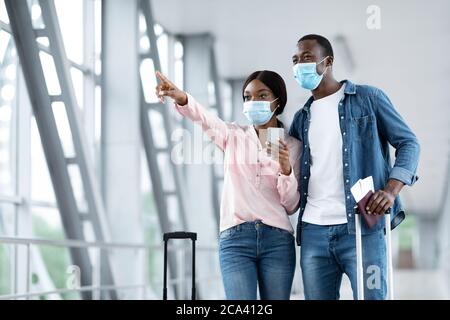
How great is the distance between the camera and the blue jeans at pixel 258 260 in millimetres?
1599

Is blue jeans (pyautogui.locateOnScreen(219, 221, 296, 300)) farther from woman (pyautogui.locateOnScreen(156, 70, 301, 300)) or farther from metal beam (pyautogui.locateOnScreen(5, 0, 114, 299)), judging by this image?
metal beam (pyautogui.locateOnScreen(5, 0, 114, 299))

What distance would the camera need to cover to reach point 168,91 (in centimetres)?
159

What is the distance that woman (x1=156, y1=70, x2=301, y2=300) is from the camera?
160 centimetres

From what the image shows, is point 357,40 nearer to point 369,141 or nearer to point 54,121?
point 369,141

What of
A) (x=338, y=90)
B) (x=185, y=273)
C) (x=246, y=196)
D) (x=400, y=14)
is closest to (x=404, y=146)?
(x=338, y=90)

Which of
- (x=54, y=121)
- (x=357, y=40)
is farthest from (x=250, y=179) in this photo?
(x=54, y=121)

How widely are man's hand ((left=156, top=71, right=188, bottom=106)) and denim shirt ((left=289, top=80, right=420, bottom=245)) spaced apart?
0.85ft

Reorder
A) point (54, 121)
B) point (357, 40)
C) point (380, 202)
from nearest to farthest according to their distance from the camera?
point (380, 202), point (357, 40), point (54, 121)

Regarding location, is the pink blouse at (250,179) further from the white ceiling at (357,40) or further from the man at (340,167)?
the white ceiling at (357,40)

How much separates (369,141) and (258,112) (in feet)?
0.79

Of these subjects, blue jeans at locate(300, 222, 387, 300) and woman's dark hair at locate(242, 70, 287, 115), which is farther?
woman's dark hair at locate(242, 70, 287, 115)

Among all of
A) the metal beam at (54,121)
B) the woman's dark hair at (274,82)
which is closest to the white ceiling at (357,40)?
the woman's dark hair at (274,82)

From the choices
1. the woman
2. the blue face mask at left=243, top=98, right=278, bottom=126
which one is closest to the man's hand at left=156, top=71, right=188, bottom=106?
the woman

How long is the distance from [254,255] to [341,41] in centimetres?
106
